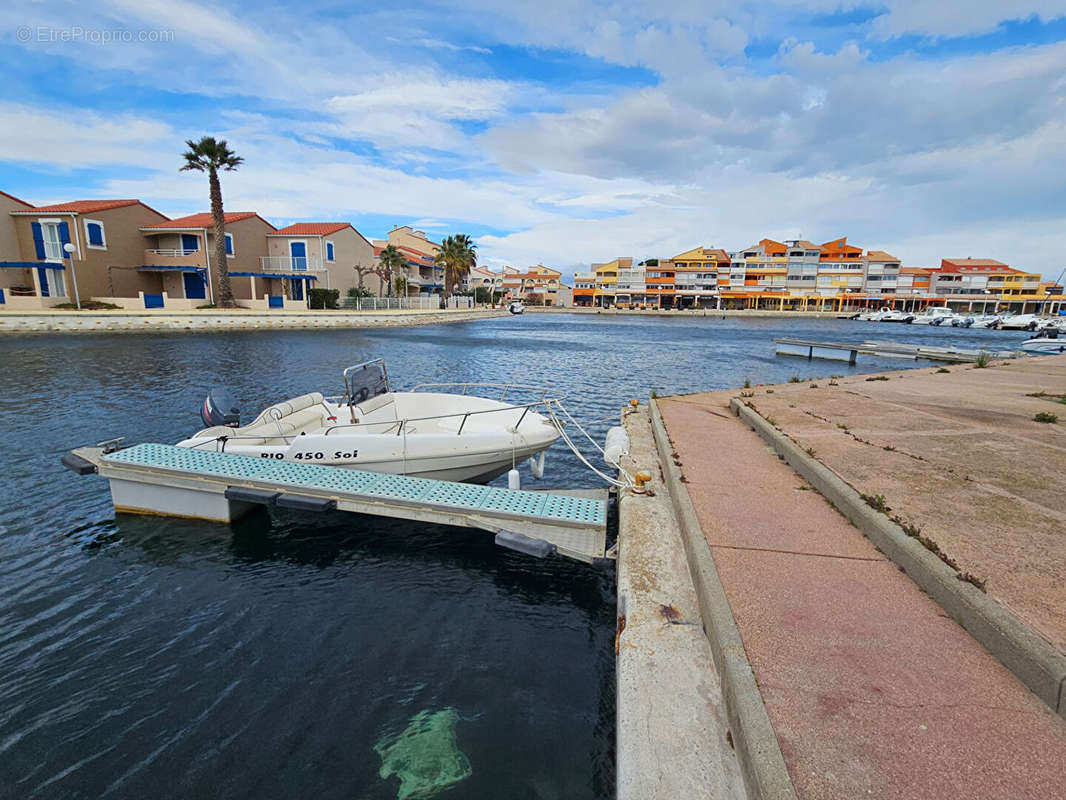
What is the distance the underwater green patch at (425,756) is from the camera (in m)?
3.90

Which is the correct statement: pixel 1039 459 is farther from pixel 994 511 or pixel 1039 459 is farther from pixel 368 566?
pixel 368 566

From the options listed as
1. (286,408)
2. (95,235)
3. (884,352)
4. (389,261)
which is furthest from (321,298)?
(884,352)

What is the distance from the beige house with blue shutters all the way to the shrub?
15765 millimetres

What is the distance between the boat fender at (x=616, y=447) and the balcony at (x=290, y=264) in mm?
53261

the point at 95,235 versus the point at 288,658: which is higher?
the point at 95,235

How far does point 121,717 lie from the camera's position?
4.57 m

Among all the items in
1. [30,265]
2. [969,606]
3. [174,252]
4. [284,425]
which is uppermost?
[174,252]

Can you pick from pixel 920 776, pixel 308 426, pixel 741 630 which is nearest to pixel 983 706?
pixel 920 776

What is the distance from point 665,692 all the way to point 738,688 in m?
0.57

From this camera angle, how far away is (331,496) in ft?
24.3

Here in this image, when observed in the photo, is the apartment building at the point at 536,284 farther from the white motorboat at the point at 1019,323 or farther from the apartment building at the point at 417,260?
the white motorboat at the point at 1019,323

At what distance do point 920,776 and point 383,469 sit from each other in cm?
763

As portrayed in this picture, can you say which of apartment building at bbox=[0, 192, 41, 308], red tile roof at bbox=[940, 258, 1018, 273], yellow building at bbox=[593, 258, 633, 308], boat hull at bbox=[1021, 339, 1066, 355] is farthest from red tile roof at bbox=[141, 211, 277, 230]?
red tile roof at bbox=[940, 258, 1018, 273]

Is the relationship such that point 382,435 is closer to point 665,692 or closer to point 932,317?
point 665,692
